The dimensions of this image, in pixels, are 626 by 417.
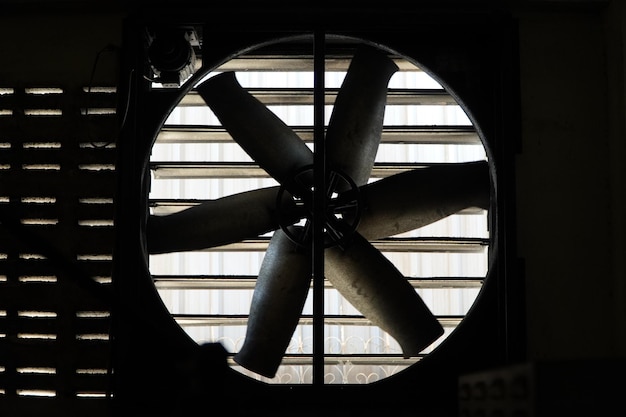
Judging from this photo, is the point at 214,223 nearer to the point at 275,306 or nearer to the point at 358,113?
the point at 275,306

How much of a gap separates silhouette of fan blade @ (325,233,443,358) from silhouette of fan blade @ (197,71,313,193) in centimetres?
44

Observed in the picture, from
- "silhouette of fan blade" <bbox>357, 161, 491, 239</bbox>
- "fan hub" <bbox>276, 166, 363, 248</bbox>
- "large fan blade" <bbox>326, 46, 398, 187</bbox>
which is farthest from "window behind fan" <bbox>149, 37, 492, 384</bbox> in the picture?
"fan hub" <bbox>276, 166, 363, 248</bbox>

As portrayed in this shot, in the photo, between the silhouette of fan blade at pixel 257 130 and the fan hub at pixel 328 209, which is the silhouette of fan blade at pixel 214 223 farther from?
the silhouette of fan blade at pixel 257 130

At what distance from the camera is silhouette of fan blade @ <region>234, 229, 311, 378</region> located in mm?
3639

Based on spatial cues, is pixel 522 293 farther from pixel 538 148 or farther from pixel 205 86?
pixel 205 86

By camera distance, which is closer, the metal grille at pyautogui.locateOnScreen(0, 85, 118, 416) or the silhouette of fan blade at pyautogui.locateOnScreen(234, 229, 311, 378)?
the silhouette of fan blade at pyautogui.locateOnScreen(234, 229, 311, 378)

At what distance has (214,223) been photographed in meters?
3.75

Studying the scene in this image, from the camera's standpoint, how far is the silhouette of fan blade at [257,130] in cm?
381

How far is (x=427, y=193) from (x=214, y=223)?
95 cm

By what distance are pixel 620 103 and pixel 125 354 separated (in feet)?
8.02

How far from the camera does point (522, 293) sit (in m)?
3.54

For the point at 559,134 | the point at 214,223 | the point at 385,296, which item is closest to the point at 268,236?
the point at 214,223

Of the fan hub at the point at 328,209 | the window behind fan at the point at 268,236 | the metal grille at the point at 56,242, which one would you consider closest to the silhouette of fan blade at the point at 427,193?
the fan hub at the point at 328,209

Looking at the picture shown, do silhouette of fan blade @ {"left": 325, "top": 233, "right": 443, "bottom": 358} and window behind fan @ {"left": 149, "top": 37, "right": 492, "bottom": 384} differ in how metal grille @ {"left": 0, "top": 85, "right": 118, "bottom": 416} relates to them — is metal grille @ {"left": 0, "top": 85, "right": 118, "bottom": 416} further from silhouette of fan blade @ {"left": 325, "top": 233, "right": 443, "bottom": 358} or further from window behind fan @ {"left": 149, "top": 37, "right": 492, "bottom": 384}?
silhouette of fan blade @ {"left": 325, "top": 233, "right": 443, "bottom": 358}
